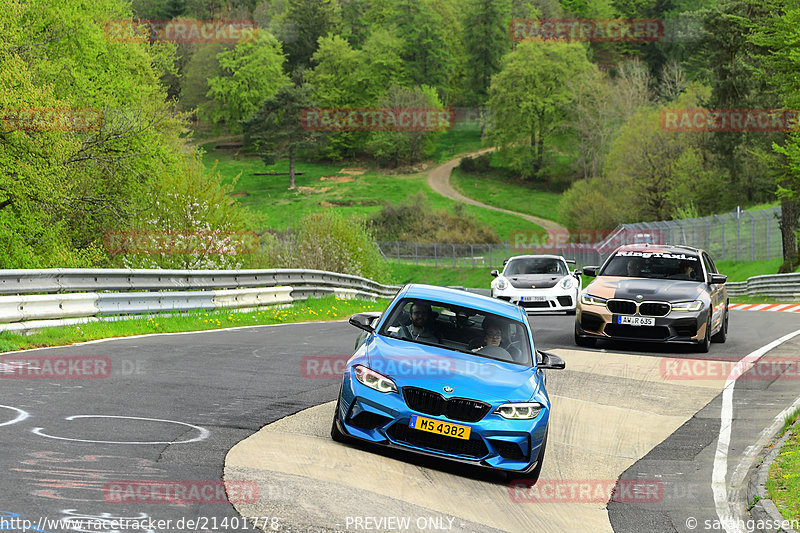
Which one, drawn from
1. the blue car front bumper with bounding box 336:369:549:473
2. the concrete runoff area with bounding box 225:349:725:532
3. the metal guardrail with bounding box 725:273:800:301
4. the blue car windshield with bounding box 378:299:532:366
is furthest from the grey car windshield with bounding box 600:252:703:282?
the metal guardrail with bounding box 725:273:800:301

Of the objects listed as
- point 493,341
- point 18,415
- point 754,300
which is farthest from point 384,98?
point 18,415

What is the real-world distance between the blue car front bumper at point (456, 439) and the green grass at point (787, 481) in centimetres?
185

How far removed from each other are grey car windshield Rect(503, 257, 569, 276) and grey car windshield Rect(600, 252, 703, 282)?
6360 millimetres

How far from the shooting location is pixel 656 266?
16.8m

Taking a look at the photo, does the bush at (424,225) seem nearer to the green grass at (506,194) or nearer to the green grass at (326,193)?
the green grass at (326,193)

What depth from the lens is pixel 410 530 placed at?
5906mm

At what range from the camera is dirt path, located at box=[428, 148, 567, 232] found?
3907 inches

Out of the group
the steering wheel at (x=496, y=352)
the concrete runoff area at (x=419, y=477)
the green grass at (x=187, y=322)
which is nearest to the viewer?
the concrete runoff area at (x=419, y=477)

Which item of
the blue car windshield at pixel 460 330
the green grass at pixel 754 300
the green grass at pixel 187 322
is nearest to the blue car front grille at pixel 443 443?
the blue car windshield at pixel 460 330

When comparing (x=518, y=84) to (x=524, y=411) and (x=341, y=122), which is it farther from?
(x=524, y=411)

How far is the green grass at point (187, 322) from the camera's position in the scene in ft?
44.0

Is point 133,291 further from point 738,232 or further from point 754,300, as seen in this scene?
point 738,232

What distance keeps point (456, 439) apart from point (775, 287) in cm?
2988

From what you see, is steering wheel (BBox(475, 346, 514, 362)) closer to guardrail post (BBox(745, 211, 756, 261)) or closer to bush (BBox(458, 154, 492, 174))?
guardrail post (BBox(745, 211, 756, 261))
